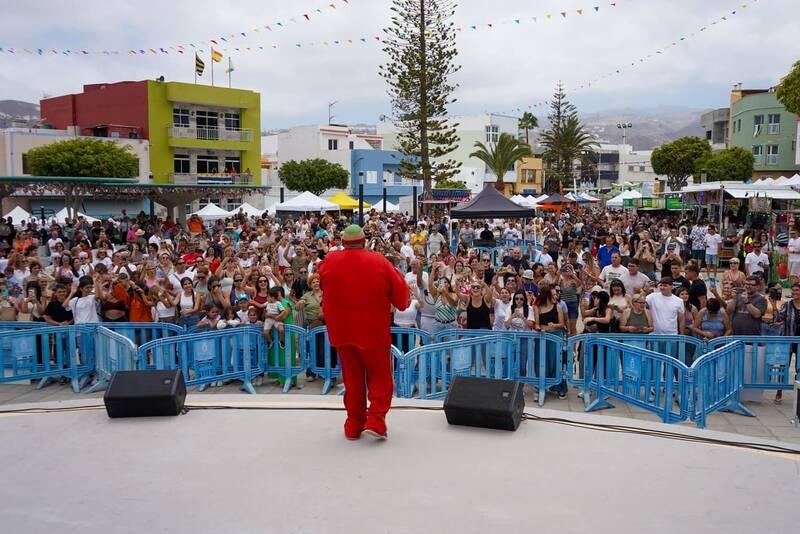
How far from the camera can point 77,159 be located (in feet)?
130

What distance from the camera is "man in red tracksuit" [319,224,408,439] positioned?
15.4 feet

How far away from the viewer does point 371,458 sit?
14.8 feet

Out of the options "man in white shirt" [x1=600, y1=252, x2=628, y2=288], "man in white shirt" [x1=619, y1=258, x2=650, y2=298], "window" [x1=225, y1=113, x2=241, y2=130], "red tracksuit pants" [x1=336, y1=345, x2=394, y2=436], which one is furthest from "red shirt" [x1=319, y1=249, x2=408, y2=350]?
"window" [x1=225, y1=113, x2=241, y2=130]

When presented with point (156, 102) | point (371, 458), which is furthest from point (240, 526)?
point (156, 102)

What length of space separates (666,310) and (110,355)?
6.37m

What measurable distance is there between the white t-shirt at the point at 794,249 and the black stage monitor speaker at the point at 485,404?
42.1 feet

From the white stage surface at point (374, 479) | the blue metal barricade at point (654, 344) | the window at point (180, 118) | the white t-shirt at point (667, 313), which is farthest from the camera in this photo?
the window at point (180, 118)

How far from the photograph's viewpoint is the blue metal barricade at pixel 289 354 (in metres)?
8.51

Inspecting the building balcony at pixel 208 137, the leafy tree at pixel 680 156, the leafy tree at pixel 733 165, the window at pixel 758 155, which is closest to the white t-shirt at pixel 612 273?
the building balcony at pixel 208 137

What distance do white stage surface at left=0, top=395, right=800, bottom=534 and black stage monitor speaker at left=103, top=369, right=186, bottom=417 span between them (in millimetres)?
97

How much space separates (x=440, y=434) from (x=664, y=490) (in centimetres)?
154

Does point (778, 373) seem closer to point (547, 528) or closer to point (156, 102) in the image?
point (547, 528)

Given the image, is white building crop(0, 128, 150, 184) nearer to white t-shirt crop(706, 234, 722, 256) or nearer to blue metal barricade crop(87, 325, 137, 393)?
white t-shirt crop(706, 234, 722, 256)

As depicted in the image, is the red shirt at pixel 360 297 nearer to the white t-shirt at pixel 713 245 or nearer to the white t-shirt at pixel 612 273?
the white t-shirt at pixel 612 273
